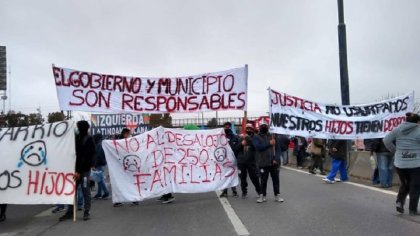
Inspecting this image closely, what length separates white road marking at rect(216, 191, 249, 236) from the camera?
777cm

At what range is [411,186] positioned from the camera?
8.63 metres

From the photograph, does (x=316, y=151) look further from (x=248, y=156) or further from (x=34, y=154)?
(x=34, y=154)

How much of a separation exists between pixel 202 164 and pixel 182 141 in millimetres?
699

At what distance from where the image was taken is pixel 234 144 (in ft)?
39.8

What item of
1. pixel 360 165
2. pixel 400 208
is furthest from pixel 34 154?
pixel 360 165

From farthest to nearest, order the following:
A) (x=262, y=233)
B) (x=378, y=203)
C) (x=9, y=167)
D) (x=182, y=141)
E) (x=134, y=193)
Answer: (x=182, y=141)
(x=134, y=193)
(x=378, y=203)
(x=9, y=167)
(x=262, y=233)

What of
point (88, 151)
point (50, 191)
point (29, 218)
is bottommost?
point (29, 218)

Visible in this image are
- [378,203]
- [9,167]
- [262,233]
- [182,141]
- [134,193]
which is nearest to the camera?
[262,233]

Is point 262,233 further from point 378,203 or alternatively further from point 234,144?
point 234,144

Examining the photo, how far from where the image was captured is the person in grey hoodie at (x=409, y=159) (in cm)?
862

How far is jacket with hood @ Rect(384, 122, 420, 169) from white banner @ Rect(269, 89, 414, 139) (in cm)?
410

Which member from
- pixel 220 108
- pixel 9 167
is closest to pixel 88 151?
pixel 9 167

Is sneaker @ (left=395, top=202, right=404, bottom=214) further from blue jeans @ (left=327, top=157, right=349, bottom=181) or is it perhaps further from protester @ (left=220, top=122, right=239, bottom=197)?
blue jeans @ (left=327, top=157, right=349, bottom=181)

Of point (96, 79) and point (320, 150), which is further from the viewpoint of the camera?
point (320, 150)
